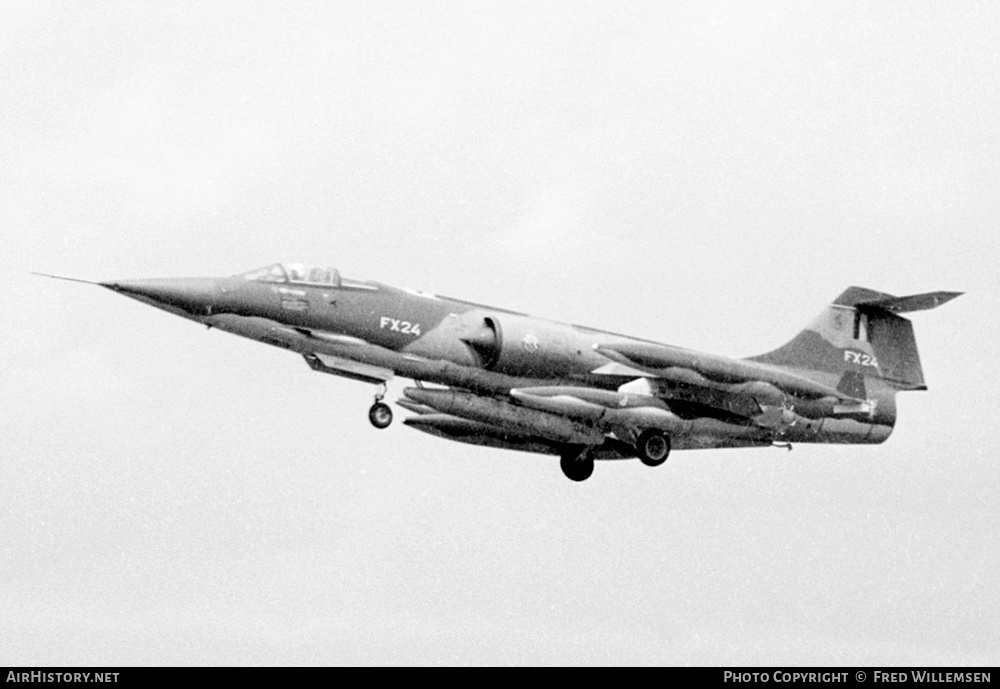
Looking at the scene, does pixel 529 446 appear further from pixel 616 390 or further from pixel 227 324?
pixel 227 324

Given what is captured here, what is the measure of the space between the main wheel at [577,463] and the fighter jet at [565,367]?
0.03 meters

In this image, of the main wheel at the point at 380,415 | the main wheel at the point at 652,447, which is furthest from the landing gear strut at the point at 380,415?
the main wheel at the point at 652,447

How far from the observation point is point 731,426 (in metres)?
26.6

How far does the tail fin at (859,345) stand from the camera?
92.0 feet

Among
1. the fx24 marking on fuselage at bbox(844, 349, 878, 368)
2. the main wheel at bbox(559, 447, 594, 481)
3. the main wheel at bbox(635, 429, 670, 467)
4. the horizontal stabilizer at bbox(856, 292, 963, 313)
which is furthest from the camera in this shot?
the fx24 marking on fuselage at bbox(844, 349, 878, 368)

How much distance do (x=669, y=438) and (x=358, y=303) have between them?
18.1 ft

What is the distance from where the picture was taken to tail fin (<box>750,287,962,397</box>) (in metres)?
28.0

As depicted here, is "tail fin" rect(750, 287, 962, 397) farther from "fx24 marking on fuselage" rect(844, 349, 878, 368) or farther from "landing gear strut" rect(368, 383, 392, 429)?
"landing gear strut" rect(368, 383, 392, 429)

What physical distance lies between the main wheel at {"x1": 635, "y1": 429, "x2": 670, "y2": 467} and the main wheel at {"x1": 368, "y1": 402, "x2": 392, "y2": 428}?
4.57 meters

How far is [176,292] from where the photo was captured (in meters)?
22.6

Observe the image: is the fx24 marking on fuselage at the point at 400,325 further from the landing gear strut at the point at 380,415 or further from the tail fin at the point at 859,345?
the tail fin at the point at 859,345

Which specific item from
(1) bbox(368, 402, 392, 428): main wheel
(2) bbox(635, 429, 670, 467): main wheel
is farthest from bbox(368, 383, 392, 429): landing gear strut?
(2) bbox(635, 429, 670, 467): main wheel

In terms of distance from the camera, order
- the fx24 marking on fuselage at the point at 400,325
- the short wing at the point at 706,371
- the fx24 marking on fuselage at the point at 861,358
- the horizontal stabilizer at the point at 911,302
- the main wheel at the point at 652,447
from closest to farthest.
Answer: the fx24 marking on fuselage at the point at 400,325, the short wing at the point at 706,371, the main wheel at the point at 652,447, the horizontal stabilizer at the point at 911,302, the fx24 marking on fuselage at the point at 861,358

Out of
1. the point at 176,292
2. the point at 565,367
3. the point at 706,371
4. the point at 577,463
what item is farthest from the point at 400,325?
the point at 577,463
